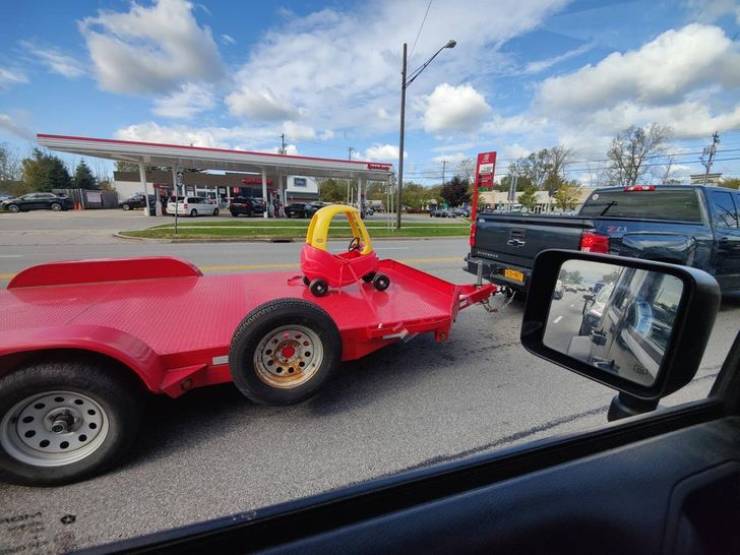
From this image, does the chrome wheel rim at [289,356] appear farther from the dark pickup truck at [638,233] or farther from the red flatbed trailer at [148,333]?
the dark pickup truck at [638,233]

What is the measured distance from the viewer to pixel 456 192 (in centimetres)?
6844

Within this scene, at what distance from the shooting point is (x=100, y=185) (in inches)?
2640

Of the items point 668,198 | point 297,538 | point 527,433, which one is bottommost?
point 527,433

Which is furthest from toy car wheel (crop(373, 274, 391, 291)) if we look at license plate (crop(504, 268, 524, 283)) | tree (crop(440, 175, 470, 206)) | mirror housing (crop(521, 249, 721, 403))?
tree (crop(440, 175, 470, 206))

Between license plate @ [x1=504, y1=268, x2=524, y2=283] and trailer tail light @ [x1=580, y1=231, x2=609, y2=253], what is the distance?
88 cm

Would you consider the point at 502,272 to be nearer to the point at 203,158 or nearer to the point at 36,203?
the point at 203,158

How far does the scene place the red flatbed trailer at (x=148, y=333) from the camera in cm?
211

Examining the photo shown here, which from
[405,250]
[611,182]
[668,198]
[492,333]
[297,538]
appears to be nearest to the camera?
[297,538]

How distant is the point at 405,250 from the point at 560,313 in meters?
11.6

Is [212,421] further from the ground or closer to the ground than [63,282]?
closer to the ground

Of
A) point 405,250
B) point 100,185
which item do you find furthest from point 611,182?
point 100,185

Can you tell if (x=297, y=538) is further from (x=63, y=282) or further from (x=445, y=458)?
(x=63, y=282)

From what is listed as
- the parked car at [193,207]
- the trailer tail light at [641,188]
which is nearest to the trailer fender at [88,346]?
the trailer tail light at [641,188]

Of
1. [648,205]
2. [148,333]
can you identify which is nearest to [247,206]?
[648,205]
